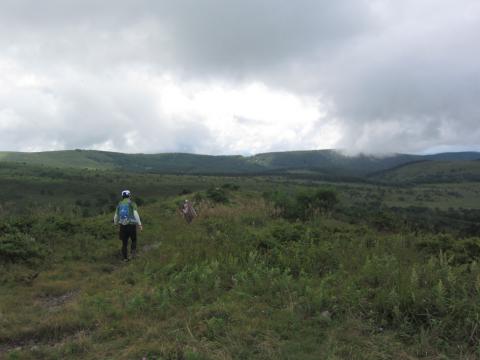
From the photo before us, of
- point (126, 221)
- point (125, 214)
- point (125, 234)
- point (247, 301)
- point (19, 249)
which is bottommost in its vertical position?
point (19, 249)

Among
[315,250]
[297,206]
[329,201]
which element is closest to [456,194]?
[329,201]

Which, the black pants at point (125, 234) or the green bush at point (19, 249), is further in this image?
the black pants at point (125, 234)

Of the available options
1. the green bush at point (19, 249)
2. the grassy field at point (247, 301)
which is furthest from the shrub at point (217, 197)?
the green bush at point (19, 249)

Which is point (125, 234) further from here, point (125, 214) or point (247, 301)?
point (247, 301)

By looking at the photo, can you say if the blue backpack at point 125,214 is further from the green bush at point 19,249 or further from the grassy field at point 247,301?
the green bush at point 19,249

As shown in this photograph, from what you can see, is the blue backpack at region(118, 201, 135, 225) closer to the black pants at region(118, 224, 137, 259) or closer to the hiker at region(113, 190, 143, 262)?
the hiker at region(113, 190, 143, 262)

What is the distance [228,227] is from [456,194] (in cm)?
18081

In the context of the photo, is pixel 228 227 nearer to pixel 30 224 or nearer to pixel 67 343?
pixel 30 224

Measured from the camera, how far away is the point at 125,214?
11.1 meters

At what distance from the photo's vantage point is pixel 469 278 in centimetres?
614

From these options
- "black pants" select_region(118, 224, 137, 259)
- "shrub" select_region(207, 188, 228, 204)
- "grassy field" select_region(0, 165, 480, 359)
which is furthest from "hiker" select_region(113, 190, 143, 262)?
"shrub" select_region(207, 188, 228, 204)

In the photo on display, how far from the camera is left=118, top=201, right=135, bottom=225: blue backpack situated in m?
11.0

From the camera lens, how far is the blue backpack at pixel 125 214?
36.1 feet

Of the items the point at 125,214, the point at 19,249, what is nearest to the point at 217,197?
the point at 125,214
